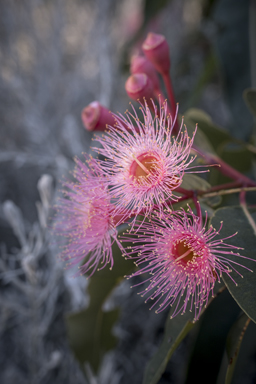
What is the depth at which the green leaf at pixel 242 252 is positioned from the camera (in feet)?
1.44

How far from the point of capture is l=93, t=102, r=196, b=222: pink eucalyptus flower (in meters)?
0.53

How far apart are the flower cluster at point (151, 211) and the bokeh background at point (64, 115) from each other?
0.29m

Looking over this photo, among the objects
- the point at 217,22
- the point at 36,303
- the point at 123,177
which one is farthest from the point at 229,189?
the point at 217,22

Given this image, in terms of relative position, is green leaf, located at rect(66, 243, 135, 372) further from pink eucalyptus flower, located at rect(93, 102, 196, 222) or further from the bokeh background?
pink eucalyptus flower, located at rect(93, 102, 196, 222)

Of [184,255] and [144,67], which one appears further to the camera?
[144,67]

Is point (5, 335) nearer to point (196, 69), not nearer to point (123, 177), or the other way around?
point (123, 177)

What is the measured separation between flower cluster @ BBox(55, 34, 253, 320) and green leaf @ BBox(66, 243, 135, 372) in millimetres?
167

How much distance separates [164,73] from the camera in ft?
2.38

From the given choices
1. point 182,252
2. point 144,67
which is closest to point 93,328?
point 182,252

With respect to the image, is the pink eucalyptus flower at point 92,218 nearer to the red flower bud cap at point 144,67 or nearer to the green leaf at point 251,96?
the red flower bud cap at point 144,67

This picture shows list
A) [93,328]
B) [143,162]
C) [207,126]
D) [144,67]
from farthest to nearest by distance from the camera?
[207,126]
[93,328]
[144,67]
[143,162]

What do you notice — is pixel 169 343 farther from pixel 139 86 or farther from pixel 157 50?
pixel 157 50

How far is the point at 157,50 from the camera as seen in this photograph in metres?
0.68

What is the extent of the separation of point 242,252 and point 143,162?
0.24 metres
